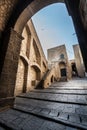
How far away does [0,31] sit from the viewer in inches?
119

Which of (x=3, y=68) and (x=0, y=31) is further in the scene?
(x=0, y=31)

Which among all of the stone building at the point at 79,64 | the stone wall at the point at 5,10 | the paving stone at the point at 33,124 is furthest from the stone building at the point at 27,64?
the stone building at the point at 79,64

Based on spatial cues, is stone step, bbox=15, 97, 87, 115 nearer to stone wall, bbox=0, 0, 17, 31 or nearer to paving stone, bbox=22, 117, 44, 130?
paving stone, bbox=22, 117, 44, 130

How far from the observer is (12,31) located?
3.09 metres

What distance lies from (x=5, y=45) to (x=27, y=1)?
220cm

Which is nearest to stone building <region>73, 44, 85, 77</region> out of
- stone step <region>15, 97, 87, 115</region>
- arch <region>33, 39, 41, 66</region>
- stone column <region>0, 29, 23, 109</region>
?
arch <region>33, 39, 41, 66</region>

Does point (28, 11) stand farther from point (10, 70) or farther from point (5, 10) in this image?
point (10, 70)

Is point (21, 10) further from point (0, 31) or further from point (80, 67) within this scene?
point (80, 67)

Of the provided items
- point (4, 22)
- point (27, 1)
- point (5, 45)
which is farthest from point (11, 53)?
point (27, 1)

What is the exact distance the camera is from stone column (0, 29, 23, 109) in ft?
Result: 8.57

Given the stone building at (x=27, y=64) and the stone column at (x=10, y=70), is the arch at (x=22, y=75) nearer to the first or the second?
the stone building at (x=27, y=64)

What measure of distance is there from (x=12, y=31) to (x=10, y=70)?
152cm

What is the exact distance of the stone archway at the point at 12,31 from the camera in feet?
8.44

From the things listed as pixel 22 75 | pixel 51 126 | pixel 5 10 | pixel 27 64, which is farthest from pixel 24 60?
pixel 51 126
